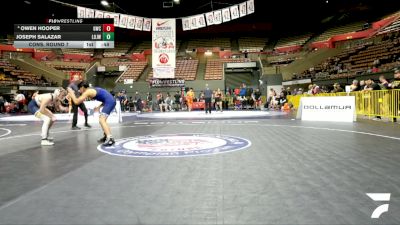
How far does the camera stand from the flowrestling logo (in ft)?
16.1

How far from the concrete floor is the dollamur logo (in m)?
0.04

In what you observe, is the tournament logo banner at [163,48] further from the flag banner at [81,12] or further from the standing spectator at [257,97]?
the standing spectator at [257,97]

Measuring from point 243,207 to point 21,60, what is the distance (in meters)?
34.7

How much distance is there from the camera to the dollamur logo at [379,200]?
2.27 meters

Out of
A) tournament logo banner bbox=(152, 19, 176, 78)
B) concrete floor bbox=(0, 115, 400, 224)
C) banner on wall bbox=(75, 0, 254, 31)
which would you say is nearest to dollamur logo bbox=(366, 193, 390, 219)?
concrete floor bbox=(0, 115, 400, 224)

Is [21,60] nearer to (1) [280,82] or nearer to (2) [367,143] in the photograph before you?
(1) [280,82]

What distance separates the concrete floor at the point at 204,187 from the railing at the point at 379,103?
20.6ft

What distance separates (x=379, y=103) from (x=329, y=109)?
6.10 ft

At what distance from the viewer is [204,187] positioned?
10.0 ft

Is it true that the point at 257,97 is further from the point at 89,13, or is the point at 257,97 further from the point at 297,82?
the point at 89,13

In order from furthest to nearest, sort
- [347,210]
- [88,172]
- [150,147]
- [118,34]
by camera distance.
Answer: [118,34], [150,147], [88,172], [347,210]

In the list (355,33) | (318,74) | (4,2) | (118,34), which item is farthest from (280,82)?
(4,2)

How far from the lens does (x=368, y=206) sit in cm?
243
